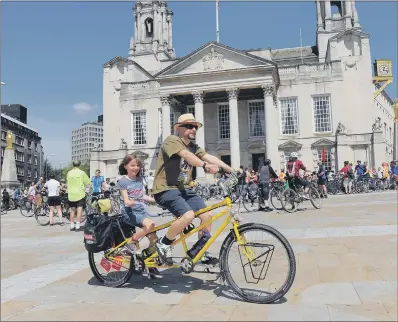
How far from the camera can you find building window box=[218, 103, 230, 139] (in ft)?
134

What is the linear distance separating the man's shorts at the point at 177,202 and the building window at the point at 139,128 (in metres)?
38.2

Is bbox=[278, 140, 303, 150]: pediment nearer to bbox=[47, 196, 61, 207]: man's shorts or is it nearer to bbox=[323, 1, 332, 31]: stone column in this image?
bbox=[323, 1, 332, 31]: stone column

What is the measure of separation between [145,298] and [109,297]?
44 cm

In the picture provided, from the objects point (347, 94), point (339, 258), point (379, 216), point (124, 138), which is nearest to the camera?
point (339, 258)

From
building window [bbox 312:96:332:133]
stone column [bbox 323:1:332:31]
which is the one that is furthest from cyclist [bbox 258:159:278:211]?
stone column [bbox 323:1:332:31]

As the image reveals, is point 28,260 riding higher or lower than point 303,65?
lower

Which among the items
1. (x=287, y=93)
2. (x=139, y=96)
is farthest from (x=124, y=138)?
(x=287, y=93)

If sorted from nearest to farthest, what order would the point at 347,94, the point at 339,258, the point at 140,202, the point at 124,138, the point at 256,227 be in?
the point at 256,227 < the point at 140,202 < the point at 339,258 < the point at 347,94 < the point at 124,138

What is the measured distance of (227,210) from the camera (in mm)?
4160

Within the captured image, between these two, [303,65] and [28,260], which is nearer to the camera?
[28,260]

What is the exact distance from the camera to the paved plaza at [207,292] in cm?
347

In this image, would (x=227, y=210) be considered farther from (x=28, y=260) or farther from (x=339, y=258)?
(x=28, y=260)

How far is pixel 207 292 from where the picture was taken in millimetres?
4156

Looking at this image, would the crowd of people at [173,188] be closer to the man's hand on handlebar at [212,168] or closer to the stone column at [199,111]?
the man's hand on handlebar at [212,168]
